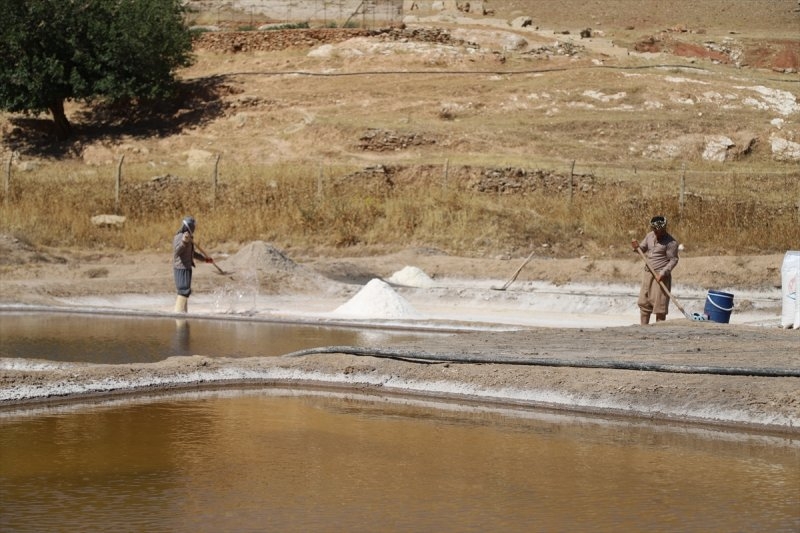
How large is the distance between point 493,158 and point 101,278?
14.4m

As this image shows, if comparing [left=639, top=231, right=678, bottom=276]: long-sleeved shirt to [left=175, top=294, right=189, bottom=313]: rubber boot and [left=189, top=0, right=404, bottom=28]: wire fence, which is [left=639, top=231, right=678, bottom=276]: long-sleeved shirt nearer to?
[left=175, top=294, right=189, bottom=313]: rubber boot

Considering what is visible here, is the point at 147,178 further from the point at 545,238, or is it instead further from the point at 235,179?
the point at 545,238

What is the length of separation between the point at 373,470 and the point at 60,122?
31890mm

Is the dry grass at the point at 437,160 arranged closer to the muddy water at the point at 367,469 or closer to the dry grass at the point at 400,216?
the dry grass at the point at 400,216

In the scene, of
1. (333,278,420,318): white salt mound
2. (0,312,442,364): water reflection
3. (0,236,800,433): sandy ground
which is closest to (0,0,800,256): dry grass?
(0,236,800,433): sandy ground

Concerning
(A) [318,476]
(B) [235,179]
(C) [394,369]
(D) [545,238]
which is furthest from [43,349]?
(B) [235,179]

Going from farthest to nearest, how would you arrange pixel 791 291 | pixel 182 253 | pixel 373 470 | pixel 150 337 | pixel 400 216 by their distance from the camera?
pixel 400 216 < pixel 182 253 < pixel 150 337 < pixel 791 291 < pixel 373 470

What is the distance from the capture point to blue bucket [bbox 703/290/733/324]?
13.8 m

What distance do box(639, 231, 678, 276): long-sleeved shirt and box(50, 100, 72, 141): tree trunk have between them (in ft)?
89.7

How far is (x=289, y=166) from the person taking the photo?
3047 centimetres

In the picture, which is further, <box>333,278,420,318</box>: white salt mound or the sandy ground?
<box>333,278,420,318</box>: white salt mound

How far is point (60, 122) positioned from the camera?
3700 centimetres

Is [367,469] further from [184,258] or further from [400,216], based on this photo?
[400,216]

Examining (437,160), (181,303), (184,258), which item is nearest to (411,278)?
(181,303)
